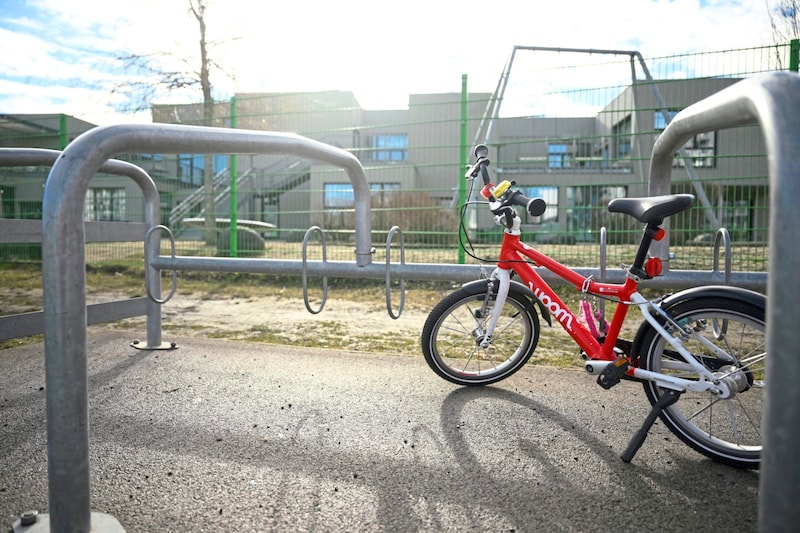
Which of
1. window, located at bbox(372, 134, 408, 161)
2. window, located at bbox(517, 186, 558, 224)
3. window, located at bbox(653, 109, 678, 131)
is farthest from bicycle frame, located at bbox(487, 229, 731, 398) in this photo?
window, located at bbox(372, 134, 408, 161)

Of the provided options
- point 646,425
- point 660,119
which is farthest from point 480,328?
point 660,119

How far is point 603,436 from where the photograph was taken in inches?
88.7

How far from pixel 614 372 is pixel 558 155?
5.22 metres

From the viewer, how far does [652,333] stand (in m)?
2.24

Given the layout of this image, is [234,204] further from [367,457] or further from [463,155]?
[367,457]

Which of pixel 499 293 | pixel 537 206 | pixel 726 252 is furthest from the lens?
pixel 499 293

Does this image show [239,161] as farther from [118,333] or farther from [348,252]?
[118,333]

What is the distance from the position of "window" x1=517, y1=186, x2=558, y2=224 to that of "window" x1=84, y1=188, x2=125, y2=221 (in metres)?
6.73

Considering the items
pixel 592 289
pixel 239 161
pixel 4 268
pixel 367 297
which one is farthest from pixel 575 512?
pixel 4 268

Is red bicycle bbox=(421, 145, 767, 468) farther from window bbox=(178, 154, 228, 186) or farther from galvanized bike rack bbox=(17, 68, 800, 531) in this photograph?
window bbox=(178, 154, 228, 186)

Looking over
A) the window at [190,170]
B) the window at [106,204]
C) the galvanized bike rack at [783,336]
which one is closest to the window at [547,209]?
the galvanized bike rack at [783,336]

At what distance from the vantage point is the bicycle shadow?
1.64 metres

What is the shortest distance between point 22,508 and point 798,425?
Answer: 2068 mm

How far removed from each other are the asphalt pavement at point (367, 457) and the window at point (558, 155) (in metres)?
4.31
